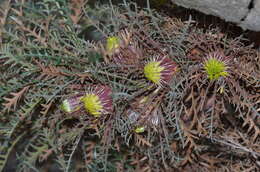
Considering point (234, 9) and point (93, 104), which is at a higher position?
point (234, 9)

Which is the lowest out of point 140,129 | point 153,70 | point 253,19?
point 140,129

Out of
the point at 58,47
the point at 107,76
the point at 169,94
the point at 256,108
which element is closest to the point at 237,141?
the point at 256,108

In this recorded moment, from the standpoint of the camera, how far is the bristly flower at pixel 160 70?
67 cm

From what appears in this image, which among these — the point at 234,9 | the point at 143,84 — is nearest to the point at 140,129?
the point at 143,84

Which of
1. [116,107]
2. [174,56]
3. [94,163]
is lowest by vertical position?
[94,163]

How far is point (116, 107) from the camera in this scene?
70cm

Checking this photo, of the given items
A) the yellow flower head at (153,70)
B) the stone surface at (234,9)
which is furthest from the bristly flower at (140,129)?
the stone surface at (234,9)

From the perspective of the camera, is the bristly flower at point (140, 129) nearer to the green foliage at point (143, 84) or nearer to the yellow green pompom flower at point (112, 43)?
the green foliage at point (143, 84)

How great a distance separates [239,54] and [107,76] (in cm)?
26

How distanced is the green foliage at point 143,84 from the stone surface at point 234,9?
0.14 feet

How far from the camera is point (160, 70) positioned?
0.67 metres

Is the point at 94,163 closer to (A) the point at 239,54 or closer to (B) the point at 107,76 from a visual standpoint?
(B) the point at 107,76

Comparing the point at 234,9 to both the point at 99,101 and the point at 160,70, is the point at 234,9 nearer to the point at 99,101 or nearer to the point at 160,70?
the point at 160,70

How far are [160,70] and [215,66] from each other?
0.10m
